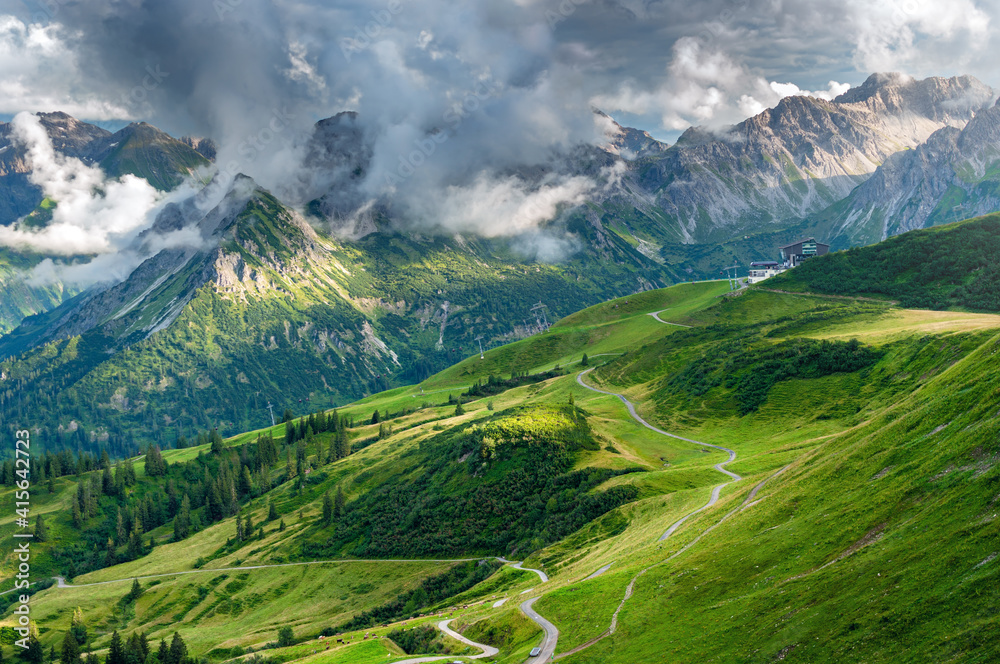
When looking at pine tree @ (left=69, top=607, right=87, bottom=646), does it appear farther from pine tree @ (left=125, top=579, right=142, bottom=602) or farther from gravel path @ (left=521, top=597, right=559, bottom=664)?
gravel path @ (left=521, top=597, right=559, bottom=664)

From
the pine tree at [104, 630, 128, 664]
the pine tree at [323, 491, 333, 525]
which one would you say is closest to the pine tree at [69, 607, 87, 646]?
the pine tree at [104, 630, 128, 664]

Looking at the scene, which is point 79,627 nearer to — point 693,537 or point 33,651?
point 33,651

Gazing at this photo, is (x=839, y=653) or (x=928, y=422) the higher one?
(x=928, y=422)

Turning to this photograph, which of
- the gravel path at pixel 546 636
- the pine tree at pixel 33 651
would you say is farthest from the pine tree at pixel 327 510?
the gravel path at pixel 546 636

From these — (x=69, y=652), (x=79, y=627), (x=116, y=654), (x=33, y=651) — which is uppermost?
(x=69, y=652)

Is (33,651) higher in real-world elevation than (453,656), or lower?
lower

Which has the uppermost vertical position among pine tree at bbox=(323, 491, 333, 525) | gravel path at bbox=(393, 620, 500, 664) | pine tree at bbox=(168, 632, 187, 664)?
pine tree at bbox=(323, 491, 333, 525)

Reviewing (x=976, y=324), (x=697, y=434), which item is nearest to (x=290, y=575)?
(x=697, y=434)

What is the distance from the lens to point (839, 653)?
38.5 meters

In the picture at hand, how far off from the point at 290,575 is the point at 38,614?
223ft

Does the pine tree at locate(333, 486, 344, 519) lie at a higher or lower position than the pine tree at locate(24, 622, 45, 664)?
higher

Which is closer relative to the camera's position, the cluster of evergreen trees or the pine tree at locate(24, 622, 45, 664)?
the cluster of evergreen trees

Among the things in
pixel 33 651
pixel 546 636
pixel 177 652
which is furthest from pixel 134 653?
pixel 546 636

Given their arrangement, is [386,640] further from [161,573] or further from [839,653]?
[161,573]
